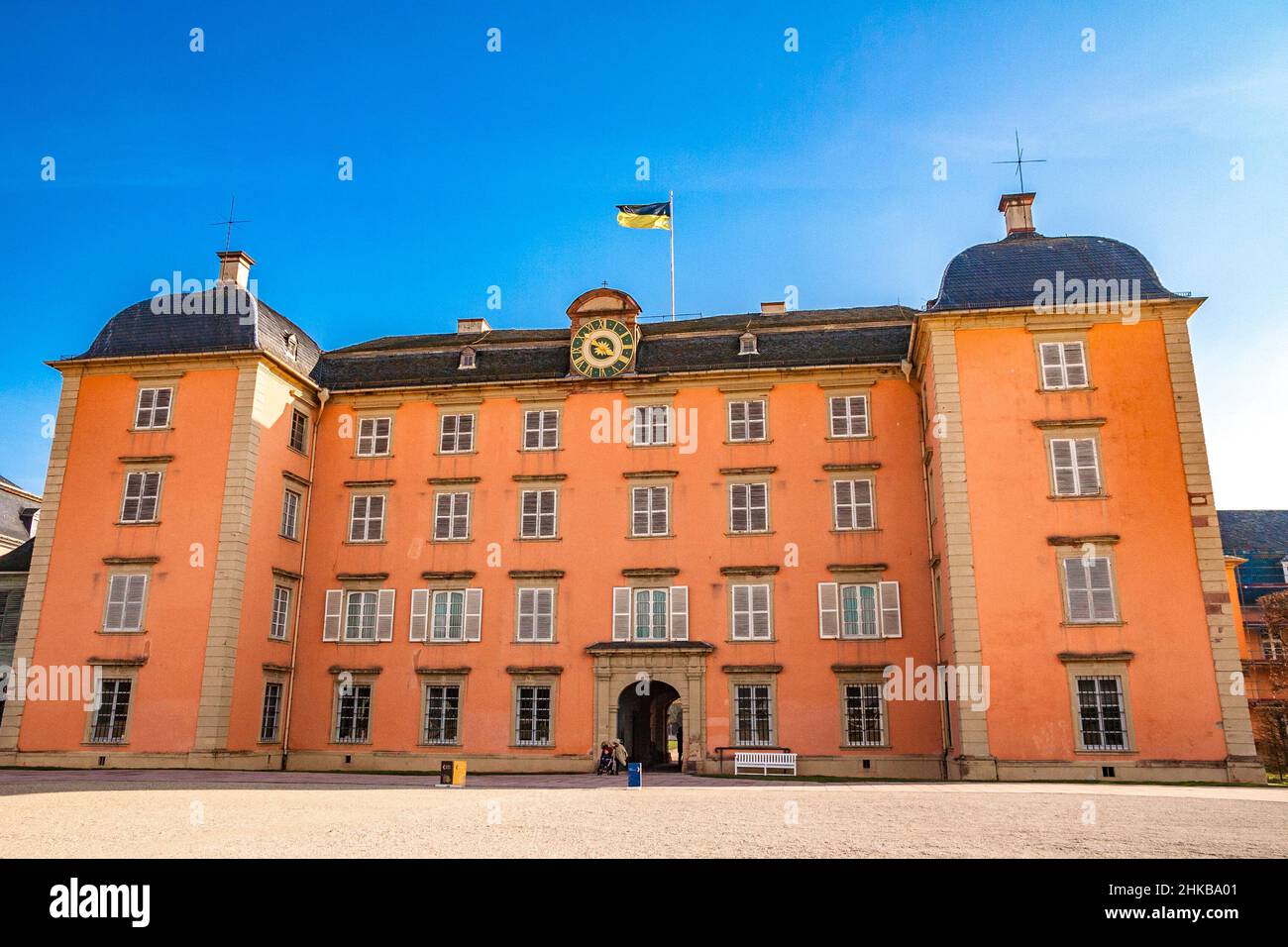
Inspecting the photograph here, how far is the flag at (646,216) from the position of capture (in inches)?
1503

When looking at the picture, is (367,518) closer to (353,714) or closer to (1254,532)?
(353,714)

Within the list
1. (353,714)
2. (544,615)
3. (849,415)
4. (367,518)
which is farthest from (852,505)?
(353,714)

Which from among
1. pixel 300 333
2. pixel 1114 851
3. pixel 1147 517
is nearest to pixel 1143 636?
pixel 1147 517

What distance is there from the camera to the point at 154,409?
32719 mm

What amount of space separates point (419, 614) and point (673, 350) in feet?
42.1

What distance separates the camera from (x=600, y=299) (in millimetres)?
34531

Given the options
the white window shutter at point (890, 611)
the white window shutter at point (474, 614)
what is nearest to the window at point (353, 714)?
the white window shutter at point (474, 614)

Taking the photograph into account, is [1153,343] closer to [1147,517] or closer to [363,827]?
[1147,517]

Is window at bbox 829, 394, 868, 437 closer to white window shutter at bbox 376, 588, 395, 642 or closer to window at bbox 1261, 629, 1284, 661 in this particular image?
white window shutter at bbox 376, 588, 395, 642

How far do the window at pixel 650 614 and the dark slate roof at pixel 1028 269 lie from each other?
1268cm

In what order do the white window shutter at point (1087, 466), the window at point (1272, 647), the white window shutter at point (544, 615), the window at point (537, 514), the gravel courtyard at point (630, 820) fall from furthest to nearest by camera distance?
the window at point (1272, 647), the window at point (537, 514), the white window shutter at point (544, 615), the white window shutter at point (1087, 466), the gravel courtyard at point (630, 820)

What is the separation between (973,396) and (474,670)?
18189mm

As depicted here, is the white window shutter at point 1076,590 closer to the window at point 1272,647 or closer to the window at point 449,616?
the window at point 1272,647

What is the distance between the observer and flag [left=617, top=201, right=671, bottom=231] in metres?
38.2
